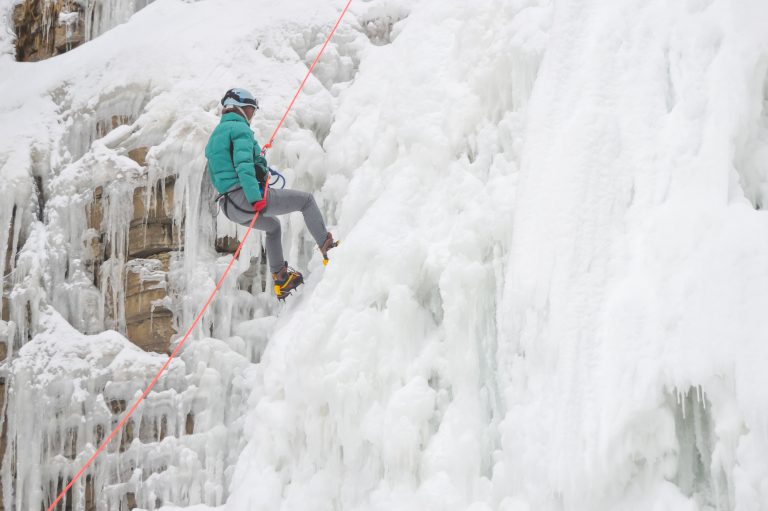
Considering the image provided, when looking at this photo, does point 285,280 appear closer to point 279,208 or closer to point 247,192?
point 279,208

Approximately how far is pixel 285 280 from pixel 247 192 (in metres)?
0.65

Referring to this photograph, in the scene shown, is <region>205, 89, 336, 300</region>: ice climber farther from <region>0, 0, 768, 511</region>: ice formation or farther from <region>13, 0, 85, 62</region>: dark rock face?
<region>13, 0, 85, 62</region>: dark rock face

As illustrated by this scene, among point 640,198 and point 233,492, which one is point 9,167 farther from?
point 640,198

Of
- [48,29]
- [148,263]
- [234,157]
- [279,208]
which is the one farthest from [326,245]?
[48,29]

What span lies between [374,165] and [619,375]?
258cm

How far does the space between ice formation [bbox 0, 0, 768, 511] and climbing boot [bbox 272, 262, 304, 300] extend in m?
0.20

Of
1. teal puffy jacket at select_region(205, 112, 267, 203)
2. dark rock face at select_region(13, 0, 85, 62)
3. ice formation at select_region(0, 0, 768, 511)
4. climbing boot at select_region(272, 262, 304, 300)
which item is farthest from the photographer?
dark rock face at select_region(13, 0, 85, 62)

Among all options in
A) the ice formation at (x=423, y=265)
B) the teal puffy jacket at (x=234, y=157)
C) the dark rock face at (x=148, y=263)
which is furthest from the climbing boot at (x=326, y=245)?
the dark rock face at (x=148, y=263)

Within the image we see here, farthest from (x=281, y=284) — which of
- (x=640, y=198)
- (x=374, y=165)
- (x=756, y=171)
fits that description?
(x=756, y=171)

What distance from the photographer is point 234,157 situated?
506cm

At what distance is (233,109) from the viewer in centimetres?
523

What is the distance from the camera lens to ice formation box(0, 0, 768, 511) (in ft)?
10.0

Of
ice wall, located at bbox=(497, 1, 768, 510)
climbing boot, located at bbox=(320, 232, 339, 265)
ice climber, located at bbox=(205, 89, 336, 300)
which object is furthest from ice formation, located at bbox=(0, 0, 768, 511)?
ice climber, located at bbox=(205, 89, 336, 300)

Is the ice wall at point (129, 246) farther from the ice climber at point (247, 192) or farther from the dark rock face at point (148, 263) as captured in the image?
the ice climber at point (247, 192)
